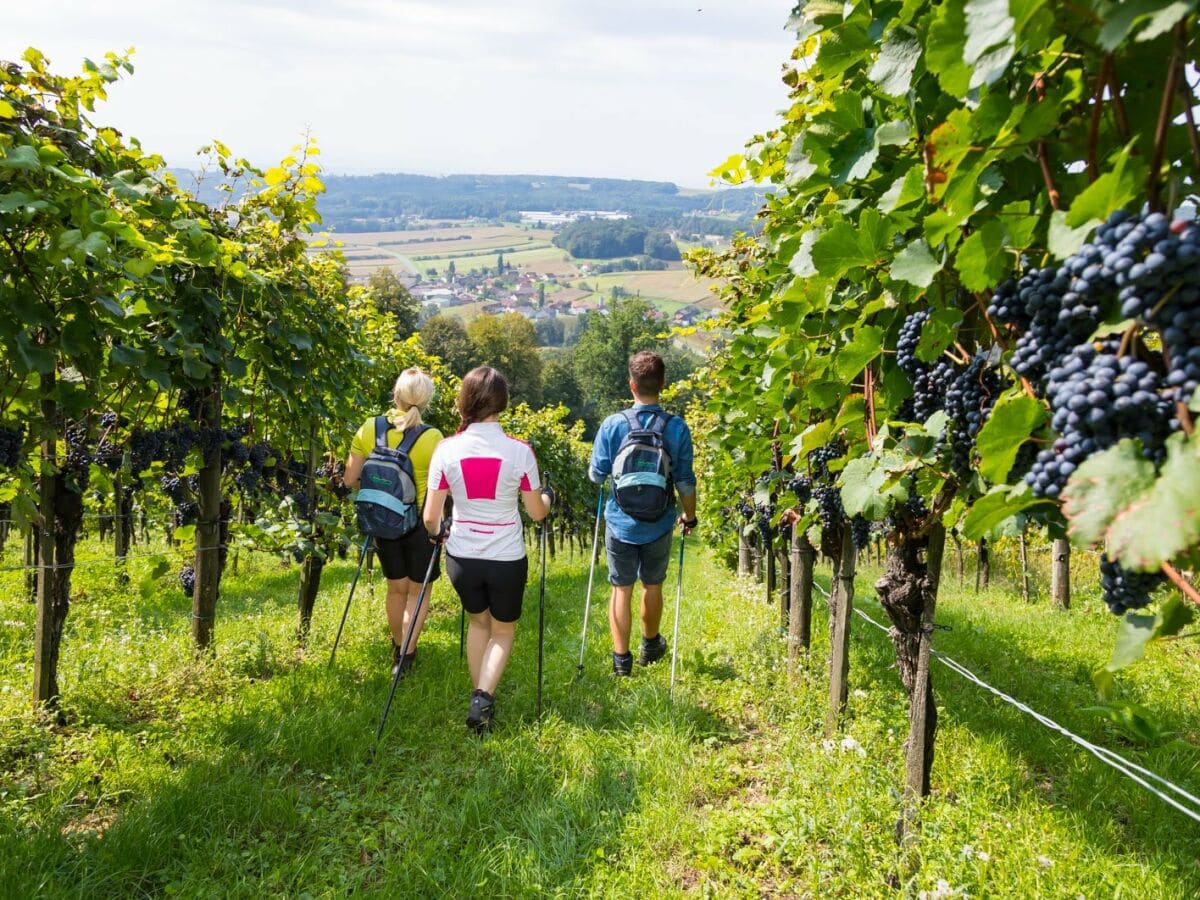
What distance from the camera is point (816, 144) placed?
1.98m

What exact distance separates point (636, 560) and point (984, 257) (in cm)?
392

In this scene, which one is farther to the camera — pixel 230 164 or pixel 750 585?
pixel 750 585

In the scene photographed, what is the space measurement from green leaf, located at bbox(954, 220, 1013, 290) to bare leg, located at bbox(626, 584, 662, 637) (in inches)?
157

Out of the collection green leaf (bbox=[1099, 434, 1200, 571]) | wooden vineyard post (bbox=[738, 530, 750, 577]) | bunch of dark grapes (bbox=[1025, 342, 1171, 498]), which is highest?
bunch of dark grapes (bbox=[1025, 342, 1171, 498])

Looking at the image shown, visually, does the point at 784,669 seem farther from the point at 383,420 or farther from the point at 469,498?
the point at 383,420

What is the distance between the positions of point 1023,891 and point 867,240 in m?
2.26

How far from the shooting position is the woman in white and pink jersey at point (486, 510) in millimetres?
4055

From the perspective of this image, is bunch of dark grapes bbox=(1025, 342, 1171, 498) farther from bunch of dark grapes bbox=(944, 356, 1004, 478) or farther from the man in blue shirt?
the man in blue shirt

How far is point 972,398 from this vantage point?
169cm

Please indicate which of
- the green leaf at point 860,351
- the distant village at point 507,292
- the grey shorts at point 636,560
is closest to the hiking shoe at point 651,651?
the grey shorts at point 636,560

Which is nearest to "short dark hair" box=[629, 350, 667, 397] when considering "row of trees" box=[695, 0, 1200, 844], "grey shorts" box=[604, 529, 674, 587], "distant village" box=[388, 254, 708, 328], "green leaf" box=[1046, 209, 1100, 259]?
"grey shorts" box=[604, 529, 674, 587]

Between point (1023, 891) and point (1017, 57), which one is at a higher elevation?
point (1017, 57)

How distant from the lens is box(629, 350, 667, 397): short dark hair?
4.91 metres

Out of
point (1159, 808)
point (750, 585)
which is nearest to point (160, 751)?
point (1159, 808)
